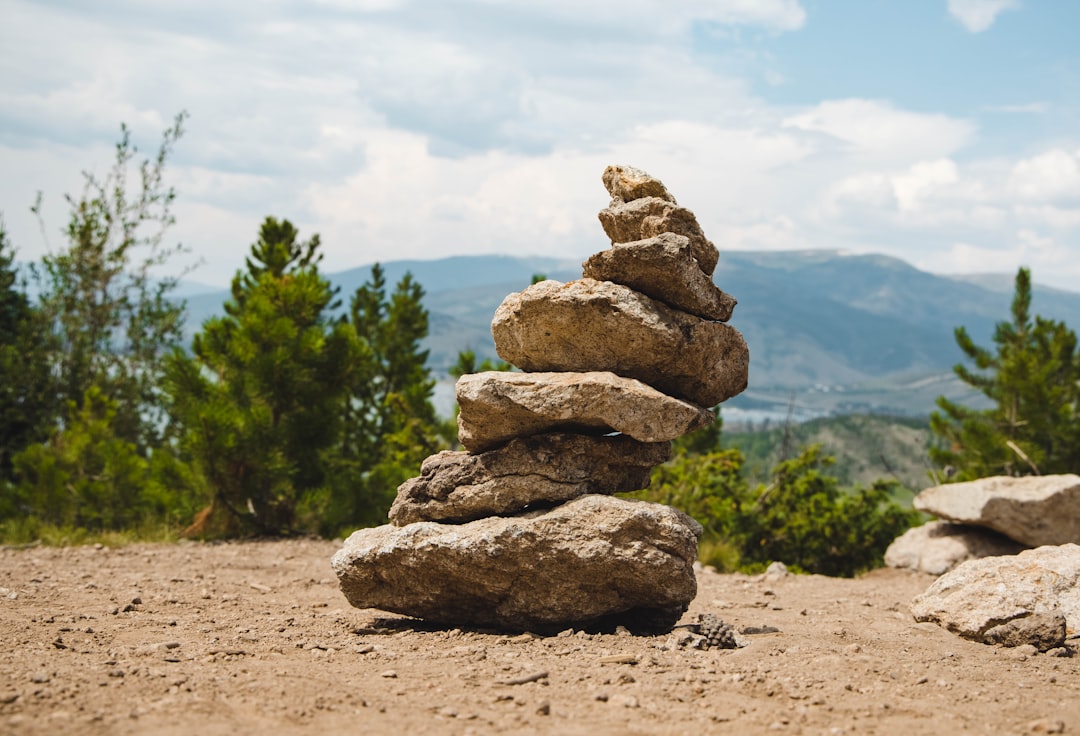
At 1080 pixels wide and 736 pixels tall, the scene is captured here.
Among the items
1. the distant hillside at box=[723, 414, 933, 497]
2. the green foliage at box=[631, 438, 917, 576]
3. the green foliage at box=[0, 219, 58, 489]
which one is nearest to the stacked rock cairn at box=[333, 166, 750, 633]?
the green foliage at box=[631, 438, 917, 576]

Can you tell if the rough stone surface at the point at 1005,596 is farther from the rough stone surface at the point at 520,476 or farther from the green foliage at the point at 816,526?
the green foliage at the point at 816,526

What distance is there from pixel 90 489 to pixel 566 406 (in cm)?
1148

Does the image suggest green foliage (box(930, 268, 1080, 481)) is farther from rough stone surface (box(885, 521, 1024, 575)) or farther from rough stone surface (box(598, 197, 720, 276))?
rough stone surface (box(598, 197, 720, 276))

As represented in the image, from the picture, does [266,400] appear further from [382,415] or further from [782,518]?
[782,518]

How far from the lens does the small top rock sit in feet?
32.0

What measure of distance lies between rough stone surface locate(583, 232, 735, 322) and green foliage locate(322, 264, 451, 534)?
833 centimetres

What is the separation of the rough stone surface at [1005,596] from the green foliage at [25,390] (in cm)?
1884

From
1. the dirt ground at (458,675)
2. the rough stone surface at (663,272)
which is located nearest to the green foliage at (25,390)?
the dirt ground at (458,675)

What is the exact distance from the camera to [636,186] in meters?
9.76

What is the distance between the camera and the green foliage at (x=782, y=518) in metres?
19.1

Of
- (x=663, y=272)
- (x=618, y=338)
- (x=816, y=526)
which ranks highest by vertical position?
(x=663, y=272)

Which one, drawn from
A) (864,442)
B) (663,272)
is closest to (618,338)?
(663,272)

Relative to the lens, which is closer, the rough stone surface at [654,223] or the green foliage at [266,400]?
the rough stone surface at [654,223]

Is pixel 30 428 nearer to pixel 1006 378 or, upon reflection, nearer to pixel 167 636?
pixel 167 636
